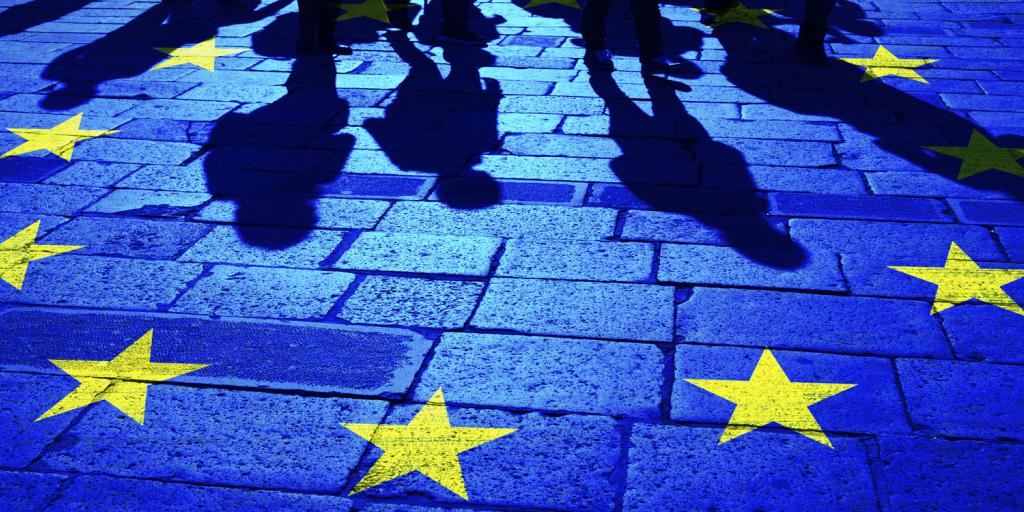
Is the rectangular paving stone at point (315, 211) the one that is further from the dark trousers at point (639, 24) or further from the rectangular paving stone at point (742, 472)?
the dark trousers at point (639, 24)

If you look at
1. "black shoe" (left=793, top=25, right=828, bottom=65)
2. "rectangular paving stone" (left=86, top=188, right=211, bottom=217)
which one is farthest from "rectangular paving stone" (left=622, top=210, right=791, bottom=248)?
"black shoe" (left=793, top=25, right=828, bottom=65)

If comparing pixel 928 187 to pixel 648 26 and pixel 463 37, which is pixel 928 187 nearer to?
pixel 648 26

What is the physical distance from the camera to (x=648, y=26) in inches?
248

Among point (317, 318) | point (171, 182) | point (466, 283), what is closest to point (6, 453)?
point (317, 318)

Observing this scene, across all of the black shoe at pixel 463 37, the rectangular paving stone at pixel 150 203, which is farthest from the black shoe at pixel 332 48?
the rectangular paving stone at pixel 150 203

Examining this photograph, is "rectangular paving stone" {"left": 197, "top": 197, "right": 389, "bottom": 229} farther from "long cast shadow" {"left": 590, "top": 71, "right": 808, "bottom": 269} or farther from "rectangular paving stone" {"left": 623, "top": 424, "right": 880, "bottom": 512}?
"rectangular paving stone" {"left": 623, "top": 424, "right": 880, "bottom": 512}

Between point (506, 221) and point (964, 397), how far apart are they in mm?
1921

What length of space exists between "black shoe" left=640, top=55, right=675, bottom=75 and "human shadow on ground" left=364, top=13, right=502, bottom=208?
37.6 inches

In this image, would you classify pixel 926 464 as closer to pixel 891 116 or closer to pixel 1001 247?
pixel 1001 247

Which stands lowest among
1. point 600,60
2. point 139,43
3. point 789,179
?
point 139,43

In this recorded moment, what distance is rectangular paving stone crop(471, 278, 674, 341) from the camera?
326 cm

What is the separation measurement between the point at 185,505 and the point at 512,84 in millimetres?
4195

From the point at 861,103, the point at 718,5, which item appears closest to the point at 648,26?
the point at 861,103

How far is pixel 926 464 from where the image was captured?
253cm
